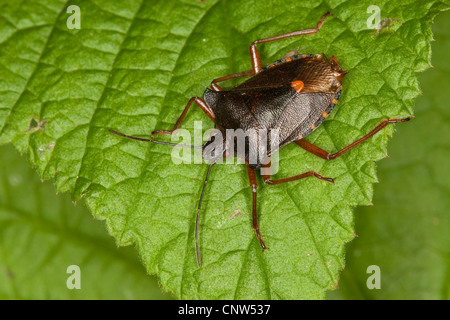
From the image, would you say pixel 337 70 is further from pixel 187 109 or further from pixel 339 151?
pixel 187 109

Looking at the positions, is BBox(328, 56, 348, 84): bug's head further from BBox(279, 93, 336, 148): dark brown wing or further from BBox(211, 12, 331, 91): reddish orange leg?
BBox(211, 12, 331, 91): reddish orange leg

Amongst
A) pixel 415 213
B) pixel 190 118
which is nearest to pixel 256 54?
pixel 190 118

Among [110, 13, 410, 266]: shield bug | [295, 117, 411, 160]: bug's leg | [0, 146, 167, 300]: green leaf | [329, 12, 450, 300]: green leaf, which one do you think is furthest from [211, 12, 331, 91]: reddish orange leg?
[0, 146, 167, 300]: green leaf

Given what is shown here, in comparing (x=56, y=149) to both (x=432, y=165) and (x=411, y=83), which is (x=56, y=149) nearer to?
(x=411, y=83)

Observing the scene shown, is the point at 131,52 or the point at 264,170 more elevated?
the point at 131,52

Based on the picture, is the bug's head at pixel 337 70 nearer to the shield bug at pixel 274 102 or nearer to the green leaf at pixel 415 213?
the shield bug at pixel 274 102

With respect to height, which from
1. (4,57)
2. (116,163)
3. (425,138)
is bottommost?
(116,163)

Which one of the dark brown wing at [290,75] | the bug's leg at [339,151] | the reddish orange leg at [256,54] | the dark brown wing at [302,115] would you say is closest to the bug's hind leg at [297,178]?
the bug's leg at [339,151]

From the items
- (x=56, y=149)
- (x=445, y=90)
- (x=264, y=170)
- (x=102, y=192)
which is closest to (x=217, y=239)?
(x=264, y=170)
